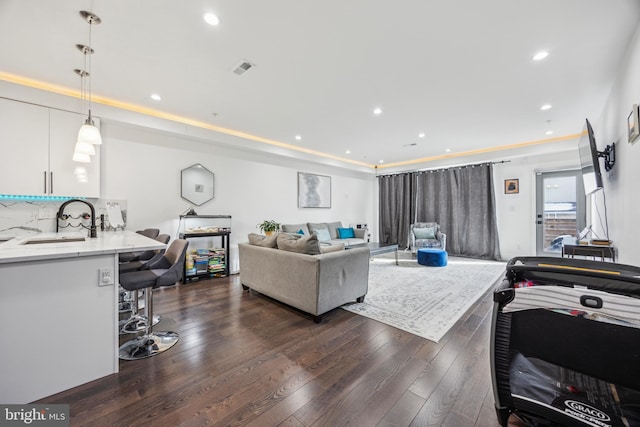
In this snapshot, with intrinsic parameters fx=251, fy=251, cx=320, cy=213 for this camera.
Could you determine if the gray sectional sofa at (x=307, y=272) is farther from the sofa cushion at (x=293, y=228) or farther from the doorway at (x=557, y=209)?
the doorway at (x=557, y=209)

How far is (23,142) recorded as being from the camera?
9.67ft

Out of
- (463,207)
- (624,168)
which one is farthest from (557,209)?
(624,168)

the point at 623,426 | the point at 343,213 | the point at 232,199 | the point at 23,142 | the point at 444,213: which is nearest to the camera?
the point at 623,426

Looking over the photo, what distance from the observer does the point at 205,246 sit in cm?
460

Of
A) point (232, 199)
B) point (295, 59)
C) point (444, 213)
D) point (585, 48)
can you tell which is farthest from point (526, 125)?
point (232, 199)

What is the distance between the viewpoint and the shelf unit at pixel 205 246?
417 centimetres

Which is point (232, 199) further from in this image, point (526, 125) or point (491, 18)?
point (526, 125)

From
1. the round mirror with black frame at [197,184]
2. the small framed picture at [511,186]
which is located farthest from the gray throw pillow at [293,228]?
the small framed picture at [511,186]

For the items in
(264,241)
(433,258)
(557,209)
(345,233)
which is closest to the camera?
(264,241)

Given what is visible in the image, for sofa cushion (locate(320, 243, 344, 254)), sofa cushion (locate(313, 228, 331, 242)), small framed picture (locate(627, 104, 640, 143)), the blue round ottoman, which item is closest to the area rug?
the blue round ottoman

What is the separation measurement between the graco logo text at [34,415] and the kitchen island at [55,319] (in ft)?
0.42

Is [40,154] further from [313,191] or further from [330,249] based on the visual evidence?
[313,191]

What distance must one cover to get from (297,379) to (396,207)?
6.61 m

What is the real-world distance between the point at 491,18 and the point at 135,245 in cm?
321
